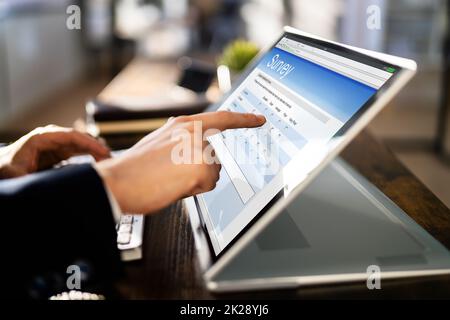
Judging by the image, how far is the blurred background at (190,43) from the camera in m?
3.45

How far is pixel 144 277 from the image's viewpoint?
1.68ft

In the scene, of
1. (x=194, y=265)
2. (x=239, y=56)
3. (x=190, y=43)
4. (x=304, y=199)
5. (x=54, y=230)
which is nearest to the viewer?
(x=54, y=230)

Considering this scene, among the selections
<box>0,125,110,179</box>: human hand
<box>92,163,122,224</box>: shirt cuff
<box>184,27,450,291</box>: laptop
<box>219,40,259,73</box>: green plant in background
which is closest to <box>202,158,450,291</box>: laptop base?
<box>184,27,450,291</box>: laptop

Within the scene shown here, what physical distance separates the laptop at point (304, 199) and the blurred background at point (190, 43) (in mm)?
1868

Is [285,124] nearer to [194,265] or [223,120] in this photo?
[223,120]

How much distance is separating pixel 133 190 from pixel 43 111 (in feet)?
12.9

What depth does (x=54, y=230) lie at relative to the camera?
0.43 metres

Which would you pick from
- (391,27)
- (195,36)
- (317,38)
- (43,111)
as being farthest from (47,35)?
(317,38)

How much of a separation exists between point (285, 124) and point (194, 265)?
190mm

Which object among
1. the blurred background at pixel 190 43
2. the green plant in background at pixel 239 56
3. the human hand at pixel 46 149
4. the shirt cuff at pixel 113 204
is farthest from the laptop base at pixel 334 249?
the blurred background at pixel 190 43

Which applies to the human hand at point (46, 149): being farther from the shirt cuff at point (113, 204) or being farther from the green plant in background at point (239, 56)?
the green plant in background at point (239, 56)

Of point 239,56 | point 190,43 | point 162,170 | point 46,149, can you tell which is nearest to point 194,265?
point 162,170

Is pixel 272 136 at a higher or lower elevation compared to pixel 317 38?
lower
